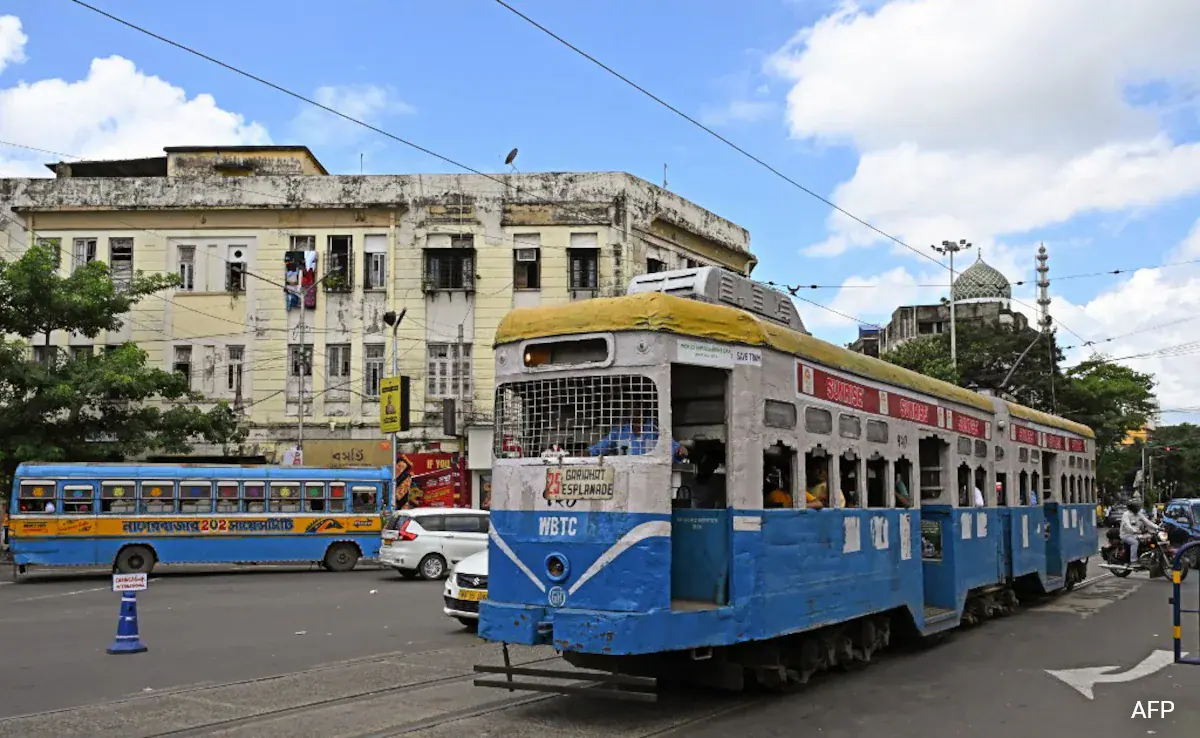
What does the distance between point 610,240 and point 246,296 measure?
1138 centimetres

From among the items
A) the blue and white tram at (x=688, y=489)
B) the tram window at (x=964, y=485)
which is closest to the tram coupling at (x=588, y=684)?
the blue and white tram at (x=688, y=489)

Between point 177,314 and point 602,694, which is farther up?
point 177,314

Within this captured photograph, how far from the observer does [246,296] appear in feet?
105

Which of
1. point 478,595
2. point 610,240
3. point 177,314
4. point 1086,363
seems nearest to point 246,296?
point 177,314

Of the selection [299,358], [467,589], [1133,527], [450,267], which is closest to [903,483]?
[467,589]

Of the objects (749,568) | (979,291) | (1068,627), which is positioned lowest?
(1068,627)

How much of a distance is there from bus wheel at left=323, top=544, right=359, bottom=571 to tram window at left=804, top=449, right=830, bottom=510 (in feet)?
59.2

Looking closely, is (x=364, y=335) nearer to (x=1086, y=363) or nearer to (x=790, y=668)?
(x=790, y=668)

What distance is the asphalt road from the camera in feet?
25.7

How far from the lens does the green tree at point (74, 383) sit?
84.7 ft

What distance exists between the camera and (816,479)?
9164 millimetres

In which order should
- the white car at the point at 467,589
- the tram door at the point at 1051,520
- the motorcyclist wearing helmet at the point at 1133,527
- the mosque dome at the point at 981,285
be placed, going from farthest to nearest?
the mosque dome at the point at 981,285 → the motorcyclist wearing helmet at the point at 1133,527 → the tram door at the point at 1051,520 → the white car at the point at 467,589

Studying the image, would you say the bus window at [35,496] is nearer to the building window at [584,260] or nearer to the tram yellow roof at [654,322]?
the building window at [584,260]

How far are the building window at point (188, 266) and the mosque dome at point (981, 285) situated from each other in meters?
54.1
